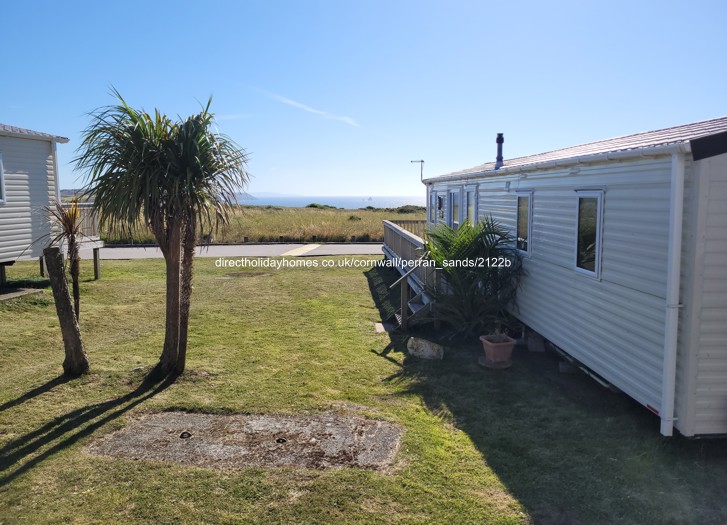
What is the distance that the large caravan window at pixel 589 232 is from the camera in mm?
5484

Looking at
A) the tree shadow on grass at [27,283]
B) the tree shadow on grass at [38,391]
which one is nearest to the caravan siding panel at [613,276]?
the tree shadow on grass at [38,391]

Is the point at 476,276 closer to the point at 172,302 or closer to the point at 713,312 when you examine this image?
the point at 713,312

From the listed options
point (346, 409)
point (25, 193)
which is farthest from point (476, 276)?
point (25, 193)

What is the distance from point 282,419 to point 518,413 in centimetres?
231

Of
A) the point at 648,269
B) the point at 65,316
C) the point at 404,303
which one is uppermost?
the point at 648,269

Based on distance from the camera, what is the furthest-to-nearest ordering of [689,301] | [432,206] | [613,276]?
[432,206] < [613,276] < [689,301]

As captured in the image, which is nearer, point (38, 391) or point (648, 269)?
point (648, 269)

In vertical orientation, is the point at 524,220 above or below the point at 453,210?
below

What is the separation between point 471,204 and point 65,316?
7.10 m

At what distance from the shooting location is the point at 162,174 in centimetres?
618

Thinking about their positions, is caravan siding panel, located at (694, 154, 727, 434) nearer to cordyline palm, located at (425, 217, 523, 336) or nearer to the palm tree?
cordyline palm, located at (425, 217, 523, 336)

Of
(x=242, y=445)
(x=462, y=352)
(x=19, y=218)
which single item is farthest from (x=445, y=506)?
(x=19, y=218)

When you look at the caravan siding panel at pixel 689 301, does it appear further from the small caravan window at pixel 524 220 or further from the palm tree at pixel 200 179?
the palm tree at pixel 200 179

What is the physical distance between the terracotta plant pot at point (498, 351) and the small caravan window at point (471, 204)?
3.54m
